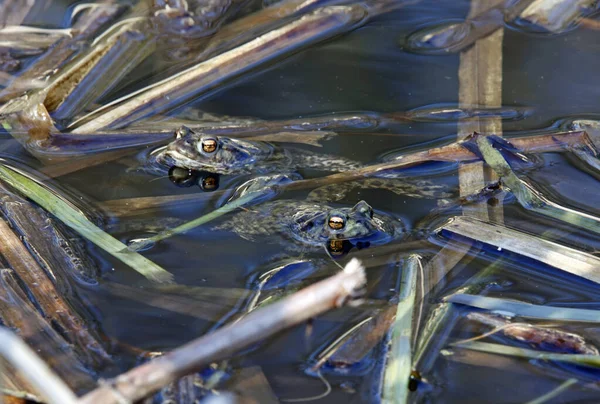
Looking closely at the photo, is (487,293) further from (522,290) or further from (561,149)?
(561,149)

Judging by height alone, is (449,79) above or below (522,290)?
above

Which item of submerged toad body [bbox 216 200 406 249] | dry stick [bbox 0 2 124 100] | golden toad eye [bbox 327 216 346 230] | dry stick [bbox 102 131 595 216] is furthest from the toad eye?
dry stick [bbox 0 2 124 100]

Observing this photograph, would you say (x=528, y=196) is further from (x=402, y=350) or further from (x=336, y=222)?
(x=402, y=350)

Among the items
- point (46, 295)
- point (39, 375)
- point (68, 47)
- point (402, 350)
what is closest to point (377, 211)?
point (402, 350)

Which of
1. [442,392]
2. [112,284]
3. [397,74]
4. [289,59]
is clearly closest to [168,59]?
[289,59]

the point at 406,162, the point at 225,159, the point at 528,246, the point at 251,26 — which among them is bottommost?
the point at 528,246

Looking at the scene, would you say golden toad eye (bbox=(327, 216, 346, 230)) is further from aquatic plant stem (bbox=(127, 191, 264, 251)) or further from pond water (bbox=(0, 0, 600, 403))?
aquatic plant stem (bbox=(127, 191, 264, 251))
